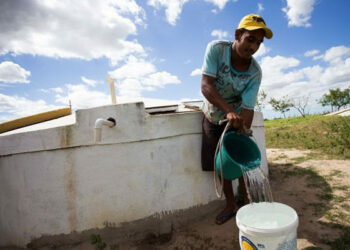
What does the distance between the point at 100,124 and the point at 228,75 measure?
4.76 ft

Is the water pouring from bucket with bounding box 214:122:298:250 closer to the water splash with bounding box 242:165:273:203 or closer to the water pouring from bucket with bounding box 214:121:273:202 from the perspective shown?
the water pouring from bucket with bounding box 214:121:273:202

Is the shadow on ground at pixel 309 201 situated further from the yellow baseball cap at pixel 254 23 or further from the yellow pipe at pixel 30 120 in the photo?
the yellow pipe at pixel 30 120

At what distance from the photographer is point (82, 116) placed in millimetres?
2592

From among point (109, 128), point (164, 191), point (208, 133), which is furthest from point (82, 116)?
point (208, 133)

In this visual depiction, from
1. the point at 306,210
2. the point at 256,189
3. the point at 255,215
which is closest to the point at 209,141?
the point at 255,215

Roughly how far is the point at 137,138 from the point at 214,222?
56.4 inches

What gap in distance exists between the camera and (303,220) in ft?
8.75

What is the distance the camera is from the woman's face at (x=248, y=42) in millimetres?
2170

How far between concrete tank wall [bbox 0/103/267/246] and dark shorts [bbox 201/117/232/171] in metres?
0.13

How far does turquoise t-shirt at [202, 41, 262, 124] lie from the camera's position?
2.35 metres

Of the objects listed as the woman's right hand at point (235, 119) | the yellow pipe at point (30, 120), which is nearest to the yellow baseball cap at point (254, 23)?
the woman's right hand at point (235, 119)

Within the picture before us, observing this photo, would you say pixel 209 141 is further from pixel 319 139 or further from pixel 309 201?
pixel 319 139

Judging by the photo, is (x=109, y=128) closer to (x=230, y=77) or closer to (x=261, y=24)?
(x=230, y=77)

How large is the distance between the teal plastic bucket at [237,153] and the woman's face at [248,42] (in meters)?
0.83
